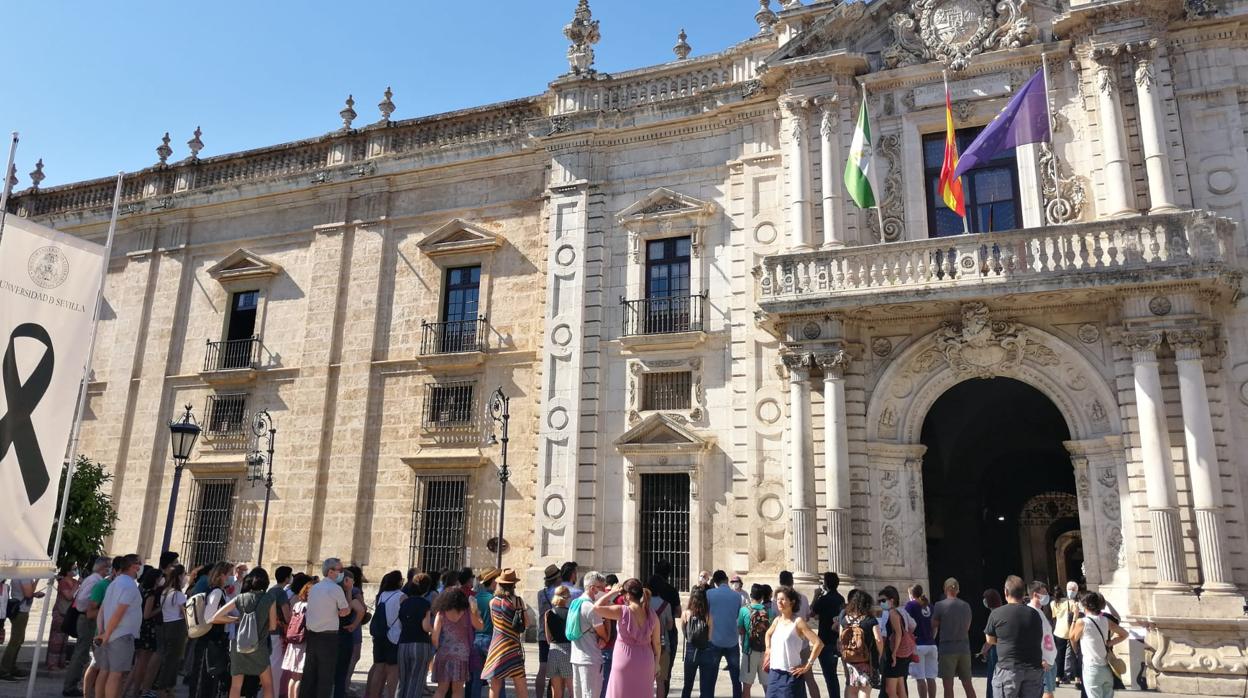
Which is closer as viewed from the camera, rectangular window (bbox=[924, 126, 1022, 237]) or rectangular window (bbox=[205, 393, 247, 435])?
rectangular window (bbox=[924, 126, 1022, 237])

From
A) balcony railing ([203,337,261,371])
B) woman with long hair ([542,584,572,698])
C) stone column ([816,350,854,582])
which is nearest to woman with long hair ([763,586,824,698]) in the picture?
woman with long hair ([542,584,572,698])

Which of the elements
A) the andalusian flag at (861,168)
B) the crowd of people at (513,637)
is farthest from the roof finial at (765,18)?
the crowd of people at (513,637)

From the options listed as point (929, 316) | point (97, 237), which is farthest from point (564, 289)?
point (97, 237)

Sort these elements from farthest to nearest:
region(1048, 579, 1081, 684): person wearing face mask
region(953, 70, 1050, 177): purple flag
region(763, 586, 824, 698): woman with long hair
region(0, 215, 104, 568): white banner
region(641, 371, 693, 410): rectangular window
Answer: region(641, 371, 693, 410): rectangular window
region(953, 70, 1050, 177): purple flag
region(1048, 579, 1081, 684): person wearing face mask
region(763, 586, 824, 698): woman with long hair
region(0, 215, 104, 568): white banner

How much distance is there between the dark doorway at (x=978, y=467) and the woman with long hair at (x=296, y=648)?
1212 cm

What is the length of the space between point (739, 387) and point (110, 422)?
16.6m

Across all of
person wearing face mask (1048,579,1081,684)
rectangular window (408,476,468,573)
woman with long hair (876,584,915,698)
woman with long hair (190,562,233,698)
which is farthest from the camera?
rectangular window (408,476,468,573)

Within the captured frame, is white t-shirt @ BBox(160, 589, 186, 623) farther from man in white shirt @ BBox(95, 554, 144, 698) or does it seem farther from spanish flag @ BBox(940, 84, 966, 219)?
spanish flag @ BBox(940, 84, 966, 219)

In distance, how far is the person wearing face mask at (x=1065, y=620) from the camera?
11250 mm

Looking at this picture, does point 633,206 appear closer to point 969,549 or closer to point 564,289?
point 564,289

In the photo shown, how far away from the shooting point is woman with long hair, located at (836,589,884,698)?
28.8 ft

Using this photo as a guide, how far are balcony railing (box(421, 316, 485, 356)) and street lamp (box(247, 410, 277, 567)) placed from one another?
3.95 meters

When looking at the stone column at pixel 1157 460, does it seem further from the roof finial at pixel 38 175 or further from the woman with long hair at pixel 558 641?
the roof finial at pixel 38 175

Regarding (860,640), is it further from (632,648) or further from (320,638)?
(320,638)
